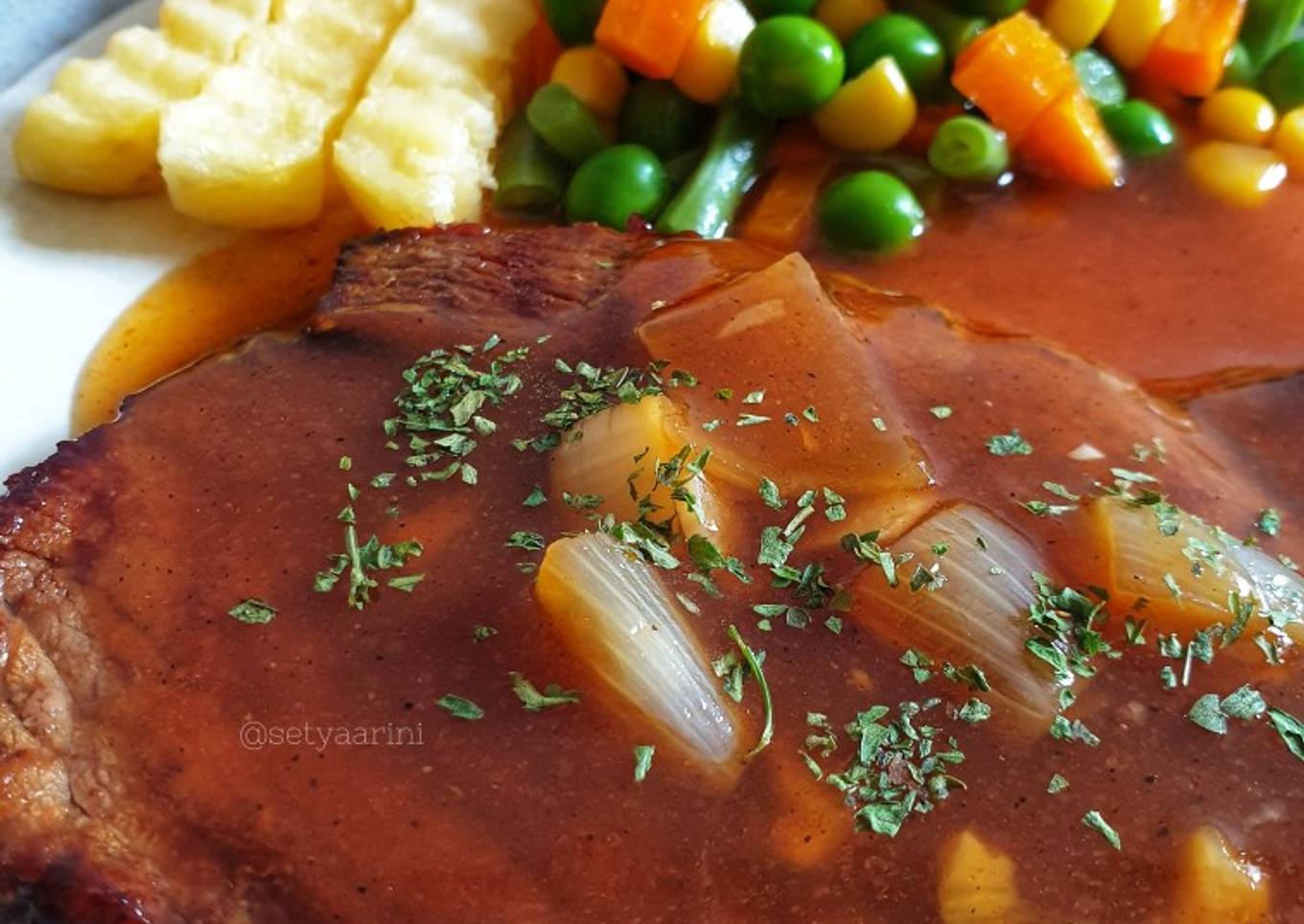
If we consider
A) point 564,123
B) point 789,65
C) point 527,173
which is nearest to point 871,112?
point 789,65

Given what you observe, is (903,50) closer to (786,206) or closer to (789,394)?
(786,206)

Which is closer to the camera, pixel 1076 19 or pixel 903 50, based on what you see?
pixel 903 50

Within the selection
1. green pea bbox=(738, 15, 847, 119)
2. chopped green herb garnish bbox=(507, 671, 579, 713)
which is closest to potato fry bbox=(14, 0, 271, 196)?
green pea bbox=(738, 15, 847, 119)

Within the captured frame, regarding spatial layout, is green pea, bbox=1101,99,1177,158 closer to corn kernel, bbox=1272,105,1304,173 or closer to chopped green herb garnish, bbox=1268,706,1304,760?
corn kernel, bbox=1272,105,1304,173

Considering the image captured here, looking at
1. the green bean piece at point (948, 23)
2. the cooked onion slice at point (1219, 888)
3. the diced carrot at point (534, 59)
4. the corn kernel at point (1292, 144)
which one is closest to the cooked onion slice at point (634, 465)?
the cooked onion slice at point (1219, 888)

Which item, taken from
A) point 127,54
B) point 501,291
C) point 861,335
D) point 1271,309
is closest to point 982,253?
point 1271,309

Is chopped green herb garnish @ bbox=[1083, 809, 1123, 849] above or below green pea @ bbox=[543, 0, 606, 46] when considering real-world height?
below
